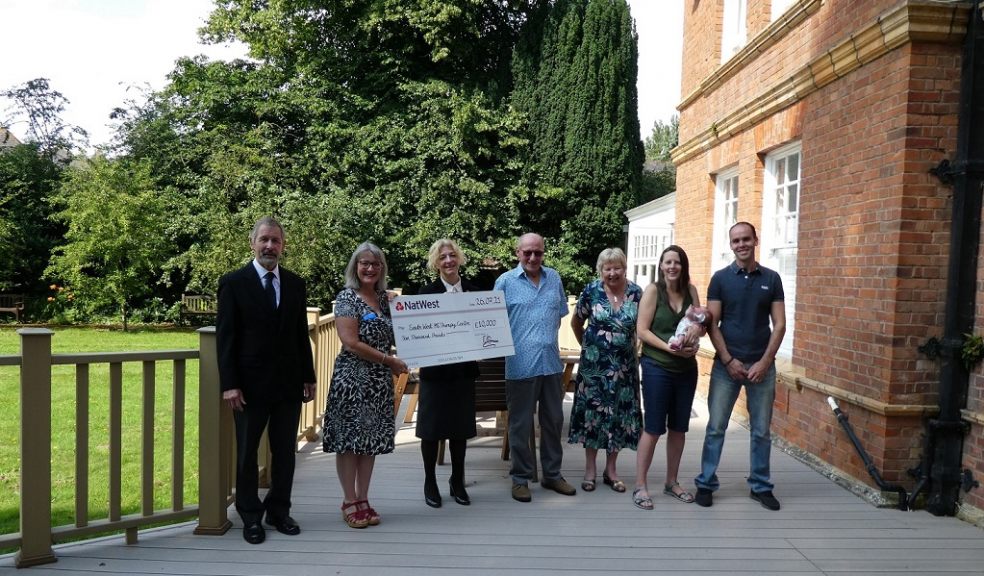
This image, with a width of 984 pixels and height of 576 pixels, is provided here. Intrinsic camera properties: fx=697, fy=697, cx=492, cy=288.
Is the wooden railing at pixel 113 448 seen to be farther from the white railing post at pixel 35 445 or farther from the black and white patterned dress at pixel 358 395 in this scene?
the black and white patterned dress at pixel 358 395

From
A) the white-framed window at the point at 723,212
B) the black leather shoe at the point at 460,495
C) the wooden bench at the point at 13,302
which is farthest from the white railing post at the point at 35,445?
the wooden bench at the point at 13,302

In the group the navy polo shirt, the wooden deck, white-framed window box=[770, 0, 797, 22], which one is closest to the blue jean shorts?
the navy polo shirt

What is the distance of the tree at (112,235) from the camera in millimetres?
17281

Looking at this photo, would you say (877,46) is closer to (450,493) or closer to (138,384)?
(450,493)

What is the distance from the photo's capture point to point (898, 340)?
14.7 ft

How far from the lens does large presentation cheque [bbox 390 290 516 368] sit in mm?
4090

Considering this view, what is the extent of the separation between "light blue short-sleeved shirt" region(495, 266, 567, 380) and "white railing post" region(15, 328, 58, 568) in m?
Result: 2.54

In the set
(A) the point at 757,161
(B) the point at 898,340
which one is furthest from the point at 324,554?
(A) the point at 757,161

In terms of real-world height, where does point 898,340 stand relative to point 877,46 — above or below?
below

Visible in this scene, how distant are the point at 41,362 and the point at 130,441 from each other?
434 cm

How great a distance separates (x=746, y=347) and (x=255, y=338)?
296cm

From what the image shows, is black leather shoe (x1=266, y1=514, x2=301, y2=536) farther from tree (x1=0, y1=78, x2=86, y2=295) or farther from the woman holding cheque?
tree (x1=0, y1=78, x2=86, y2=295)

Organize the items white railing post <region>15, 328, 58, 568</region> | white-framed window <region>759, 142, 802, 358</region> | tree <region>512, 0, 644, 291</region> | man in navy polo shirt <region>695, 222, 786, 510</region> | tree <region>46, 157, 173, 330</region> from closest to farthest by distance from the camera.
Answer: white railing post <region>15, 328, 58, 568</region> < man in navy polo shirt <region>695, 222, 786, 510</region> < white-framed window <region>759, 142, 802, 358</region> < tree <region>46, 157, 173, 330</region> < tree <region>512, 0, 644, 291</region>

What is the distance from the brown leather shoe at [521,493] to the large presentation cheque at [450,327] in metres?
0.94
